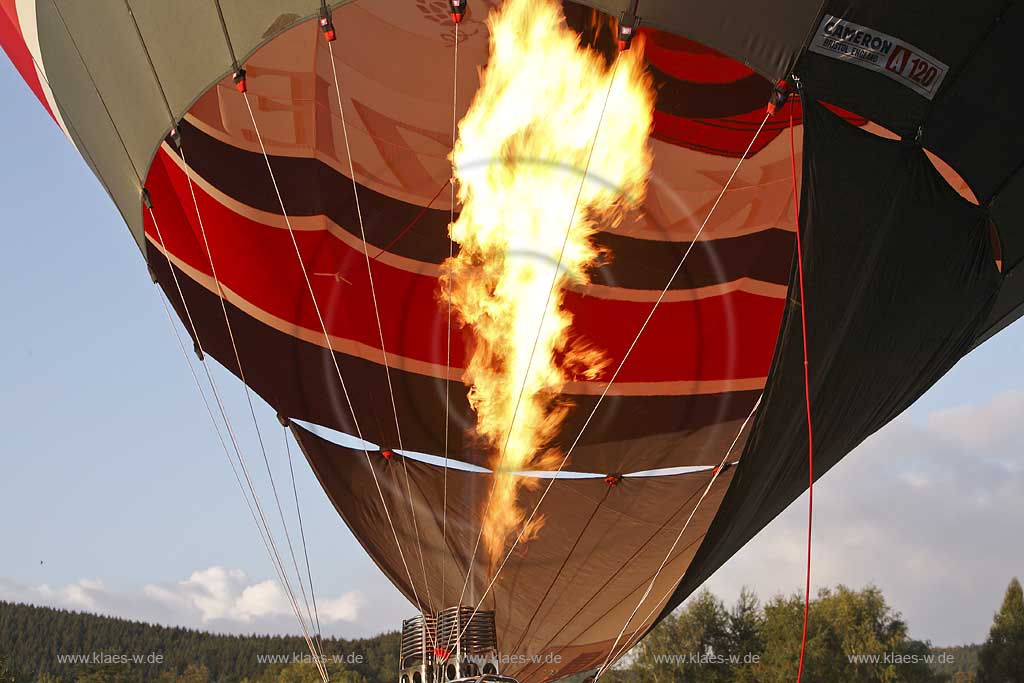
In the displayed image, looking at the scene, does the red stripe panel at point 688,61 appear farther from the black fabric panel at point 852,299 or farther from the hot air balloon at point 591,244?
the black fabric panel at point 852,299

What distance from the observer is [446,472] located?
19.0 feet

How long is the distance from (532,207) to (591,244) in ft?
2.07

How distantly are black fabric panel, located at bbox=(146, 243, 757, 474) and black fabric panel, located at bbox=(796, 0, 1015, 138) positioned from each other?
9.29ft

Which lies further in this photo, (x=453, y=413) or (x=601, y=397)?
(x=453, y=413)

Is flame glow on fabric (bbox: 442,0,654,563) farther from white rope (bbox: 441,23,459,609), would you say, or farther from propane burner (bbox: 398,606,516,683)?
propane burner (bbox: 398,606,516,683)

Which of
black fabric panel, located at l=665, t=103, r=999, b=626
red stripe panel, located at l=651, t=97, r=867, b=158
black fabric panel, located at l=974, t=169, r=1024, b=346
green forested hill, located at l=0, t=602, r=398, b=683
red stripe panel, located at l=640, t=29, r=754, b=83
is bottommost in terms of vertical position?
black fabric panel, located at l=665, t=103, r=999, b=626

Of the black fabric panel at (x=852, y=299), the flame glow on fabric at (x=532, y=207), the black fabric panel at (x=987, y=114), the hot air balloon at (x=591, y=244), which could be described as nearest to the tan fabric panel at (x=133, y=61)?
the hot air balloon at (x=591, y=244)

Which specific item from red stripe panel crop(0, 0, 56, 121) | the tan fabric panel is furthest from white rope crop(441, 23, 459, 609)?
red stripe panel crop(0, 0, 56, 121)

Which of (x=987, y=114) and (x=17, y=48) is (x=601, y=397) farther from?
(x=17, y=48)

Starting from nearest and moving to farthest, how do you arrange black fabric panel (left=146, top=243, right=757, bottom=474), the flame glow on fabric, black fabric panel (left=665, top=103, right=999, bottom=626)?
black fabric panel (left=665, top=103, right=999, bottom=626) < the flame glow on fabric < black fabric panel (left=146, top=243, right=757, bottom=474)

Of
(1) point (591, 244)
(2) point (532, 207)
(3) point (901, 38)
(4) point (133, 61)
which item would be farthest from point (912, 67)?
(4) point (133, 61)

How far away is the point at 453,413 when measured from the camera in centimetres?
605

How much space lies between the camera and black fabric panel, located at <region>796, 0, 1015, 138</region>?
307 cm

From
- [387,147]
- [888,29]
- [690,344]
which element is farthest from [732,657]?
[888,29]
